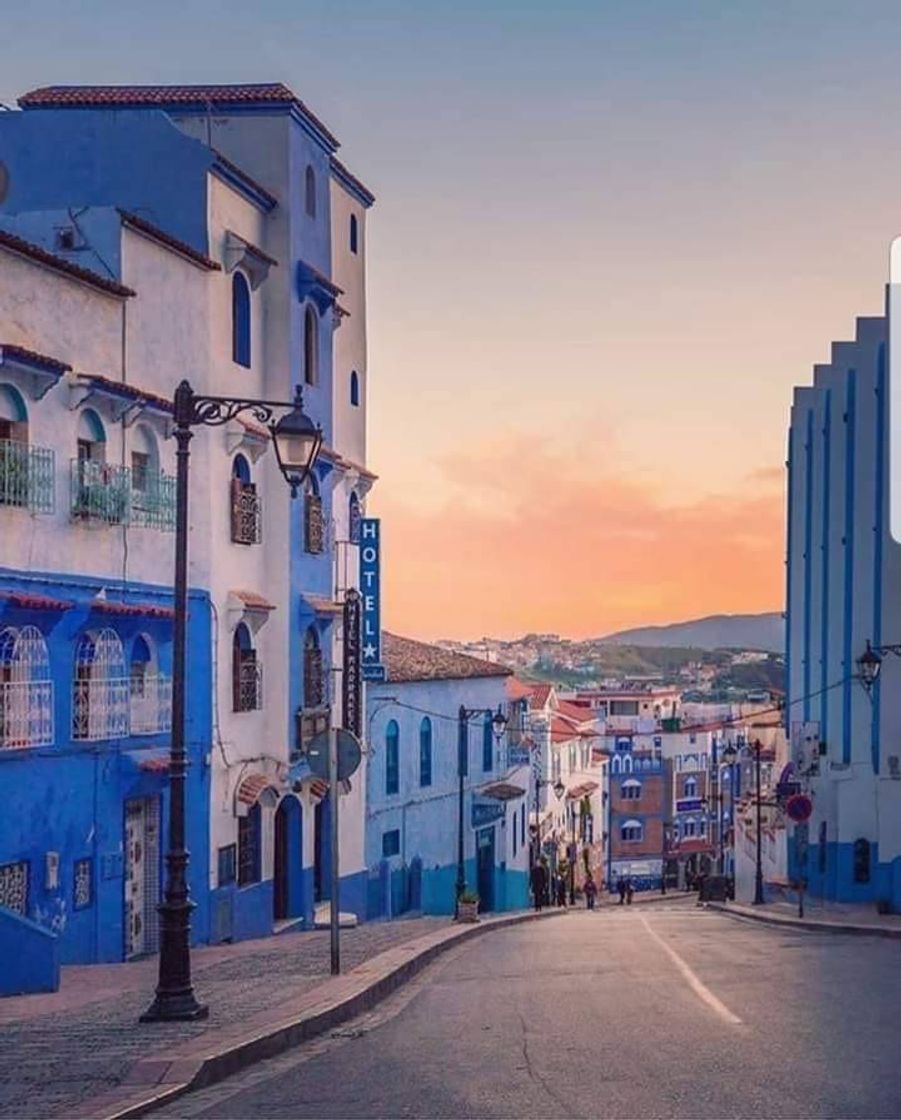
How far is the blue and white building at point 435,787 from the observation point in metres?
41.2

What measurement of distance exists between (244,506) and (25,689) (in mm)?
8045

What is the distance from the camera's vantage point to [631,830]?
10238 centimetres

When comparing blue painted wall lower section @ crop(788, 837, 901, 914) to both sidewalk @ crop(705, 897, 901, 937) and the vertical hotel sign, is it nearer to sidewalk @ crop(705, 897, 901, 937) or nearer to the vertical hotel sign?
sidewalk @ crop(705, 897, 901, 937)

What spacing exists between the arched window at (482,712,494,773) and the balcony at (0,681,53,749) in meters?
31.9

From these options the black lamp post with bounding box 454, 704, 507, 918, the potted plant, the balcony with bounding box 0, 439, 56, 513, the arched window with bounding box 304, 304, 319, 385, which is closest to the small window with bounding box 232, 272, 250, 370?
the arched window with bounding box 304, 304, 319, 385

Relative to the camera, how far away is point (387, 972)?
17797 millimetres

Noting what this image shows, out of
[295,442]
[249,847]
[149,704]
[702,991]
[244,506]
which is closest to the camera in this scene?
[295,442]

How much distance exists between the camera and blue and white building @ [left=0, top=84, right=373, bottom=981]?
19578mm

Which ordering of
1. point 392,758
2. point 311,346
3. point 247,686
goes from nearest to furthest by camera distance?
1. point 247,686
2. point 311,346
3. point 392,758

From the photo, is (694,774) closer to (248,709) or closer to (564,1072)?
(248,709)

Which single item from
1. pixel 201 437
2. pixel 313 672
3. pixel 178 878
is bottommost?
pixel 178 878

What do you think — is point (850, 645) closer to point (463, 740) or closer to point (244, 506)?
point (463, 740)

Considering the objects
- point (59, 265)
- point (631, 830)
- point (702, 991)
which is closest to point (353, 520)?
point (59, 265)


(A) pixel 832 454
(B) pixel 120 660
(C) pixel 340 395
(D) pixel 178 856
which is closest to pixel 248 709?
(B) pixel 120 660
